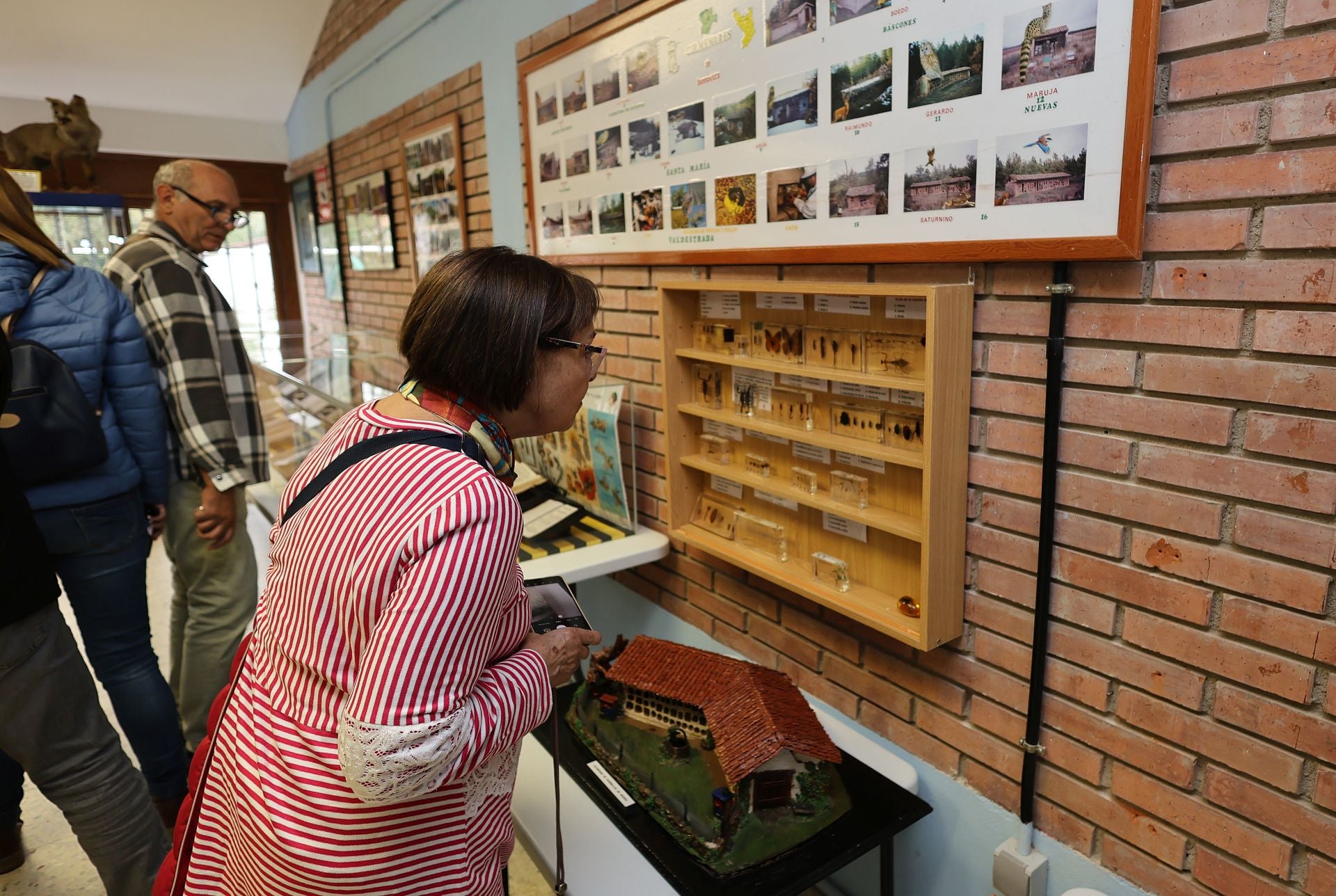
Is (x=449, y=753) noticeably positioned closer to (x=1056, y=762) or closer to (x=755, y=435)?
(x=1056, y=762)

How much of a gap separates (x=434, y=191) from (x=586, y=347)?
312 cm

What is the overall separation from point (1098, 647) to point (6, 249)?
2.49 meters

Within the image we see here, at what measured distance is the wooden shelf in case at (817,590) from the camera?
5.66 ft

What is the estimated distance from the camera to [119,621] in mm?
2119

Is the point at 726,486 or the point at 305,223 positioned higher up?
the point at 305,223

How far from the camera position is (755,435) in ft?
7.20

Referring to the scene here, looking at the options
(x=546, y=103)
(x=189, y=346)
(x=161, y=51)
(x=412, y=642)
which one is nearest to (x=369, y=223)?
(x=161, y=51)

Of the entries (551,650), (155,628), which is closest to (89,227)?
(155,628)

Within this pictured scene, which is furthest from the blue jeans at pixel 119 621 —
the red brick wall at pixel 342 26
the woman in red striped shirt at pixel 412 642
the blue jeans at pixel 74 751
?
the red brick wall at pixel 342 26

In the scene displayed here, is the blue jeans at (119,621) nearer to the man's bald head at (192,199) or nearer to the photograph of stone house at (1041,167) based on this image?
the man's bald head at (192,199)

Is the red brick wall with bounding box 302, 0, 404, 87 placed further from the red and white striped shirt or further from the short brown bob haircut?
the red and white striped shirt

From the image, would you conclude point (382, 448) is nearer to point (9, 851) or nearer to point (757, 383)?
point (757, 383)

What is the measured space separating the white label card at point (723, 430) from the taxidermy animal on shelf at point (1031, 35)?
1.10 metres

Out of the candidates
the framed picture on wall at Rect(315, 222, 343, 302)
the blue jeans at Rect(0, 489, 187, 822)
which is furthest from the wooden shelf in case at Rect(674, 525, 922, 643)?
the framed picture on wall at Rect(315, 222, 343, 302)
